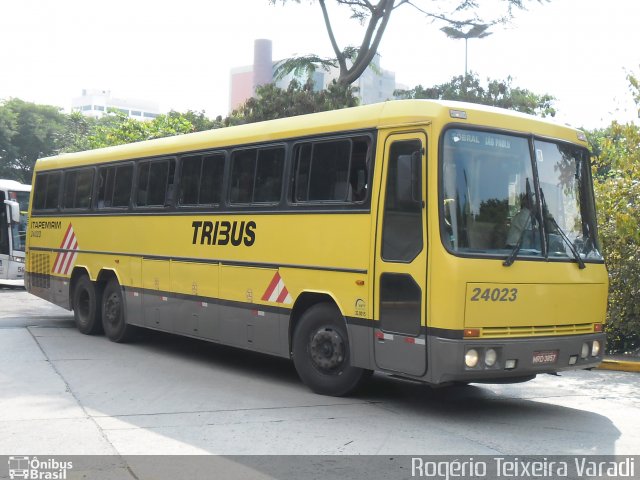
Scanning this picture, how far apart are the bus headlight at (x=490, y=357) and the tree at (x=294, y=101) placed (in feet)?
48.3

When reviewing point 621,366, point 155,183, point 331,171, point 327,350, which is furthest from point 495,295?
point 155,183

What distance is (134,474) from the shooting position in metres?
6.42

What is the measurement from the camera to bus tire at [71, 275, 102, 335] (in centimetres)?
1498

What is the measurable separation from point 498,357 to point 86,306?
9200mm

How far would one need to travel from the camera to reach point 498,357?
8297mm

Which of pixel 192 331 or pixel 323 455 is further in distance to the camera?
pixel 192 331

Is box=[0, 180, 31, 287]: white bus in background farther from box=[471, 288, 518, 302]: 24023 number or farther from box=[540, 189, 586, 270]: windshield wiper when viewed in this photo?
box=[471, 288, 518, 302]: 24023 number

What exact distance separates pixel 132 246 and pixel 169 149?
176cm

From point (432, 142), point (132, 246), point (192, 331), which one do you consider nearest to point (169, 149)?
point (132, 246)

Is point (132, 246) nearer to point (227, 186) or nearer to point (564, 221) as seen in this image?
point (227, 186)

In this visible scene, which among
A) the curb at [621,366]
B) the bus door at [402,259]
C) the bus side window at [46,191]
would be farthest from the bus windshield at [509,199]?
the bus side window at [46,191]

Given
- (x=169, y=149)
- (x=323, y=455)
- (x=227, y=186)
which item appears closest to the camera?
(x=323, y=455)

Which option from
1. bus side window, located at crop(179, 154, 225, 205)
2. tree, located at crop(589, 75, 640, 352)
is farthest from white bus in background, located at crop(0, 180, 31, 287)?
tree, located at crop(589, 75, 640, 352)

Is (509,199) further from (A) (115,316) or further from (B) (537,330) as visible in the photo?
(A) (115,316)
